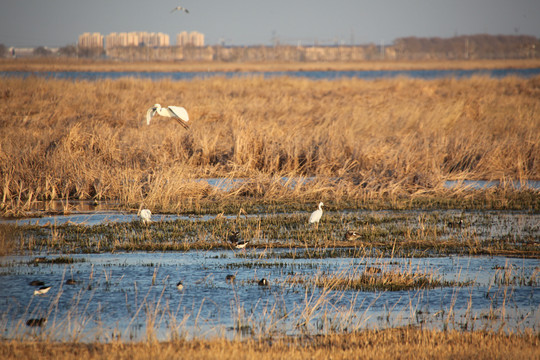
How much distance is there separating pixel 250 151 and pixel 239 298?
32.1 feet

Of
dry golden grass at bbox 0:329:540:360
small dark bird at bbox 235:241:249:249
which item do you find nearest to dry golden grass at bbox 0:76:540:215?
small dark bird at bbox 235:241:249:249

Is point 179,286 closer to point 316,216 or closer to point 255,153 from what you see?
point 316,216

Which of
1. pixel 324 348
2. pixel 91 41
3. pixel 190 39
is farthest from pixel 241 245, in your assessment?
pixel 190 39

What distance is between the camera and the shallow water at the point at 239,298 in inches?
253

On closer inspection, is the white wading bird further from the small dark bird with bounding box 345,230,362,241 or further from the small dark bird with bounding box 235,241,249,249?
the small dark bird with bounding box 345,230,362,241

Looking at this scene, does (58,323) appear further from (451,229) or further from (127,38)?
(127,38)

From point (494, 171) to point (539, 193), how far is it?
8.38 ft

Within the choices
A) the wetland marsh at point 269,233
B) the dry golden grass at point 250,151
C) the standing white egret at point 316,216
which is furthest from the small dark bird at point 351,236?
the dry golden grass at point 250,151

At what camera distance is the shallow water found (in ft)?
21.1

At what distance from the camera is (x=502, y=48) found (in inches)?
6836

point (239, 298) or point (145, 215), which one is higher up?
point (145, 215)

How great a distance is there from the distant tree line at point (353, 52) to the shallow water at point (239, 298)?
4769 inches

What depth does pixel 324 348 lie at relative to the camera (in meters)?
5.76

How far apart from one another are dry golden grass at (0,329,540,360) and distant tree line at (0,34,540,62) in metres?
124
